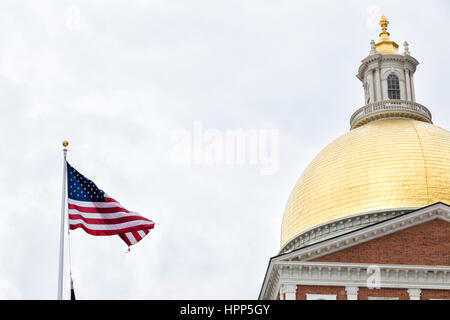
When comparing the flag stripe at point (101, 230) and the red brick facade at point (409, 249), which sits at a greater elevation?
the red brick facade at point (409, 249)

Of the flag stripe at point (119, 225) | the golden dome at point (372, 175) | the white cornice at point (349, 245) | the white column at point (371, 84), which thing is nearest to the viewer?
the flag stripe at point (119, 225)

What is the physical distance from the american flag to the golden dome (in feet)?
88.3

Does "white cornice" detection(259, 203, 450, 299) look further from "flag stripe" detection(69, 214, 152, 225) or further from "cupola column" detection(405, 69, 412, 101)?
"cupola column" detection(405, 69, 412, 101)

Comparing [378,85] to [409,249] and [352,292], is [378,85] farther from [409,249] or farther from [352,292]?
[352,292]

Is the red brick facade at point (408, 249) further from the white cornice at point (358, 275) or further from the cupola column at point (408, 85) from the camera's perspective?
the cupola column at point (408, 85)

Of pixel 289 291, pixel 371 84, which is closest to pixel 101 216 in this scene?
pixel 289 291

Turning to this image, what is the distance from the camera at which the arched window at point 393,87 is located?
76.8 meters

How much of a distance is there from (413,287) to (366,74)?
1007 inches

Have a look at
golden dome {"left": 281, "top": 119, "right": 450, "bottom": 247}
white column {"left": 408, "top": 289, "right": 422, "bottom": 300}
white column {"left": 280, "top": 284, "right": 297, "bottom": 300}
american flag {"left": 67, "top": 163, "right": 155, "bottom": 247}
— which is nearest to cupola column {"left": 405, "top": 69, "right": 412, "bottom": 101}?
golden dome {"left": 281, "top": 119, "right": 450, "bottom": 247}

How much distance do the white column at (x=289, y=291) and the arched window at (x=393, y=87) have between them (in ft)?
79.3

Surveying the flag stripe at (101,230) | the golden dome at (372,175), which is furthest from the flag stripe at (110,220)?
the golden dome at (372,175)

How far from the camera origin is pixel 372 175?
64.7 m
